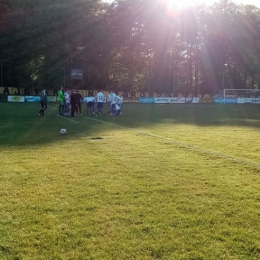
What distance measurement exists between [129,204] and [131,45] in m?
54.8

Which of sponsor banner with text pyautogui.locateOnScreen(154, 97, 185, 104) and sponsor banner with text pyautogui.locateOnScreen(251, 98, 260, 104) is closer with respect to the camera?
sponsor banner with text pyautogui.locateOnScreen(154, 97, 185, 104)

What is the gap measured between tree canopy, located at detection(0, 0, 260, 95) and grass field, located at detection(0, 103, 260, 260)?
1718 inches

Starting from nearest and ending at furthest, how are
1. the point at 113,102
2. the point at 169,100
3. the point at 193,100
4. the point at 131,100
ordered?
the point at 113,102 < the point at 169,100 < the point at 131,100 < the point at 193,100

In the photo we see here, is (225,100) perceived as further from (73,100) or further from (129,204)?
(129,204)

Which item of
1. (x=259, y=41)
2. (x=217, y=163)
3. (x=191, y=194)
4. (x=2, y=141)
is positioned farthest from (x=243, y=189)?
(x=259, y=41)

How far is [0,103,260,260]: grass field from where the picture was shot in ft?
12.6

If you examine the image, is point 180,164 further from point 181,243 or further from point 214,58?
point 214,58

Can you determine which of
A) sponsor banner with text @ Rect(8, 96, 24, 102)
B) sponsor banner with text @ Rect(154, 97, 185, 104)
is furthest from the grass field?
sponsor banner with text @ Rect(154, 97, 185, 104)

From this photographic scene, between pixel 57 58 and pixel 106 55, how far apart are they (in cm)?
774

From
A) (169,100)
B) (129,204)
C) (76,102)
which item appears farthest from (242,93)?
(129,204)

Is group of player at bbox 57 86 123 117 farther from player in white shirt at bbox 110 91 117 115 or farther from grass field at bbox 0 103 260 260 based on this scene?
grass field at bbox 0 103 260 260

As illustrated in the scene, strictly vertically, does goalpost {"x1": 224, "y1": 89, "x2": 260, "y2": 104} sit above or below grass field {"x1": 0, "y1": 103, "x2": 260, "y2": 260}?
above

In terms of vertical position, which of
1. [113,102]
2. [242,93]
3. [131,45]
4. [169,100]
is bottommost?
[113,102]

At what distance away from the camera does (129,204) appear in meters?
5.16
